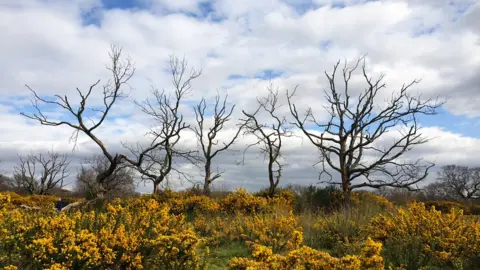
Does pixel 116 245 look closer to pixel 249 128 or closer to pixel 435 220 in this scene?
pixel 435 220

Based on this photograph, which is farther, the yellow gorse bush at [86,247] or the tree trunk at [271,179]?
the tree trunk at [271,179]

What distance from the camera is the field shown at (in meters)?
3.73

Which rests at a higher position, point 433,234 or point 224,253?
point 433,234

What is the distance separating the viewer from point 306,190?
17719 millimetres

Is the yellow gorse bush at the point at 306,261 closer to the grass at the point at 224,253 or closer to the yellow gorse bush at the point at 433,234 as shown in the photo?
the yellow gorse bush at the point at 433,234

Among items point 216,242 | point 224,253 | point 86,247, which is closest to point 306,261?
point 86,247

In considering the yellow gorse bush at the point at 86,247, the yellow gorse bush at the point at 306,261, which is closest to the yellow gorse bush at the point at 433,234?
the yellow gorse bush at the point at 306,261

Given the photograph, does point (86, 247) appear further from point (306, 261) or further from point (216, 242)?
point (216, 242)

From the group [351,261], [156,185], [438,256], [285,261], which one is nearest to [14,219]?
[285,261]

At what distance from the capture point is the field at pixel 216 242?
12.2 feet

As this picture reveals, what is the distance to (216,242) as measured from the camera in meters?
7.79

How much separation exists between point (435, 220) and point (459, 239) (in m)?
0.94

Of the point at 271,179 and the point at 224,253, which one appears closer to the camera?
the point at 224,253

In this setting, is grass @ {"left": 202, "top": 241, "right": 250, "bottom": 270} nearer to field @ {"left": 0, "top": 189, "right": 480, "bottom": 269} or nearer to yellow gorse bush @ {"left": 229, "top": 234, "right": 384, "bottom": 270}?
field @ {"left": 0, "top": 189, "right": 480, "bottom": 269}
